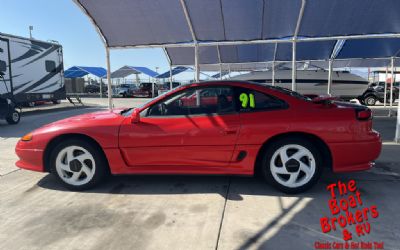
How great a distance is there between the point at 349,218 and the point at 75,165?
10.9ft

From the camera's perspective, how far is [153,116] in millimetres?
3980

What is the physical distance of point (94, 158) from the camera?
4031mm

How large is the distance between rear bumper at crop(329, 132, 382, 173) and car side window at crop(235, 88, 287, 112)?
817 mm

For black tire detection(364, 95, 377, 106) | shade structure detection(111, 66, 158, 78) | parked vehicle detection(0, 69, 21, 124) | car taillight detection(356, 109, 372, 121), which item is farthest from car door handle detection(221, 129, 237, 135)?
shade structure detection(111, 66, 158, 78)

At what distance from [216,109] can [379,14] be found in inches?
198

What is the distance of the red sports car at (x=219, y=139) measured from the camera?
3754 mm

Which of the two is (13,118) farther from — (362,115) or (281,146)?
(362,115)

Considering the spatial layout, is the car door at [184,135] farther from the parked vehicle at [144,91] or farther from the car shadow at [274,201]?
the parked vehicle at [144,91]

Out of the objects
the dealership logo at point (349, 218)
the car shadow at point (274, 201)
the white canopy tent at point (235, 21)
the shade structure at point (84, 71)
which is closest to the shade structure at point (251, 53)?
the white canopy tent at point (235, 21)

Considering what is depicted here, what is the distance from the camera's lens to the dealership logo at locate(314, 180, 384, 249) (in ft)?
8.95

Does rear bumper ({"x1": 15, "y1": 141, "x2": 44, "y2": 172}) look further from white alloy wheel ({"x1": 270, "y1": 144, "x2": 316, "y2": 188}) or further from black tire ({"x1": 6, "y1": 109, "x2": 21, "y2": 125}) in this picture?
black tire ({"x1": 6, "y1": 109, "x2": 21, "y2": 125})

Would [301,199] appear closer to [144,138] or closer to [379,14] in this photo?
[144,138]

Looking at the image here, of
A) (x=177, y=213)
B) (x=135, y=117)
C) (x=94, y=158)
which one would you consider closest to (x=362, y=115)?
(x=177, y=213)

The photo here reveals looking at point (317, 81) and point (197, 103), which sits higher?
point (317, 81)
